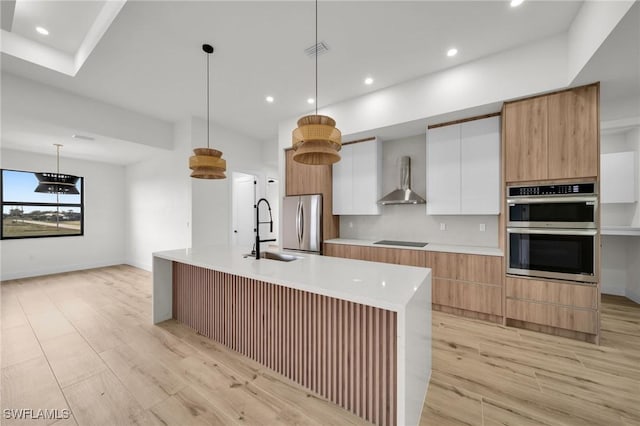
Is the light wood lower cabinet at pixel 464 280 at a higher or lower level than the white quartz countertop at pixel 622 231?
lower

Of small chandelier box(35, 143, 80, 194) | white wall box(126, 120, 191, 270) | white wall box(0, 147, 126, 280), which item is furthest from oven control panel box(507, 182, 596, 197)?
white wall box(0, 147, 126, 280)

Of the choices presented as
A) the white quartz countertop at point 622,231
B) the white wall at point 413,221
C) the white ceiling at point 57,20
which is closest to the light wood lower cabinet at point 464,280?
the white wall at point 413,221

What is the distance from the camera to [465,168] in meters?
3.15

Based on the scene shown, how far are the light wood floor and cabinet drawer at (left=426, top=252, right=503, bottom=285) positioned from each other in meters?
0.52

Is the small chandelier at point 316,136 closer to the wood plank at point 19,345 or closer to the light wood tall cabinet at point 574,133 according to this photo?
the light wood tall cabinet at point 574,133

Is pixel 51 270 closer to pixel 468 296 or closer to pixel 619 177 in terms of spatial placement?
pixel 468 296

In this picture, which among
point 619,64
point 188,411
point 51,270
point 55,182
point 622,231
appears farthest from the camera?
point 51,270

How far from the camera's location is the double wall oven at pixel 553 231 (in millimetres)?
2363

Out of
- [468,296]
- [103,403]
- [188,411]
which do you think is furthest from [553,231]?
[103,403]

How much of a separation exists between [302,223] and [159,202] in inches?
131

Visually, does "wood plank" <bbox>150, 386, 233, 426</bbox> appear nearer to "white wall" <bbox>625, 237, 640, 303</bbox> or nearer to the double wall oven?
the double wall oven

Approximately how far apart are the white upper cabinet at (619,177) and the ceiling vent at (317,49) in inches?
161

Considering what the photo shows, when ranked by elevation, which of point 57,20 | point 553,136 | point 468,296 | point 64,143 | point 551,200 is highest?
point 57,20

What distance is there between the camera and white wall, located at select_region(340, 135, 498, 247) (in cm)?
341
